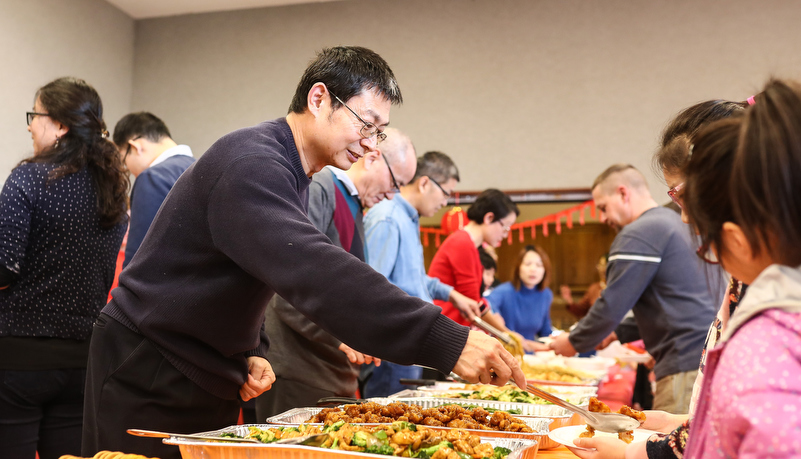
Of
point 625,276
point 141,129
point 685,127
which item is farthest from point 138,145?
point 685,127

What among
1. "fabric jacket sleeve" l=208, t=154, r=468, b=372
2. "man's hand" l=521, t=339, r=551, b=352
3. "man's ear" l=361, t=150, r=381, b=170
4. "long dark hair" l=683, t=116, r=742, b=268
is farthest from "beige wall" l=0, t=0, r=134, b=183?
"long dark hair" l=683, t=116, r=742, b=268

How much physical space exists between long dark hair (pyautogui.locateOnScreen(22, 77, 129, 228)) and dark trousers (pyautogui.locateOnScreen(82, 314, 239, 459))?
30.4 inches

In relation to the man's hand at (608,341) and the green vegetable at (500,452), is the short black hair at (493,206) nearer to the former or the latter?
the man's hand at (608,341)

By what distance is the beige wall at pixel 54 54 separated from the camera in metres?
4.52

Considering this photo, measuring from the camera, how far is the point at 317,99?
141 centimetres

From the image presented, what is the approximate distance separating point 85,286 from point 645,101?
4.38 meters

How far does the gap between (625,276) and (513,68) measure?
3011 mm

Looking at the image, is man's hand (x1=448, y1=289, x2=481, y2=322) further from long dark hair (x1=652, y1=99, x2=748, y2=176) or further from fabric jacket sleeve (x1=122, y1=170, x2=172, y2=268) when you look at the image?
long dark hair (x1=652, y1=99, x2=748, y2=176)

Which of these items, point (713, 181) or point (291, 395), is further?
point (291, 395)

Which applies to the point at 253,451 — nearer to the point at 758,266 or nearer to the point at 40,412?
the point at 758,266

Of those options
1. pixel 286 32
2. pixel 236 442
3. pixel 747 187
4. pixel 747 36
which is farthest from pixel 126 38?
pixel 747 187

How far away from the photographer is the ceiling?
18.4 feet

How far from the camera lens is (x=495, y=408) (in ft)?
5.65

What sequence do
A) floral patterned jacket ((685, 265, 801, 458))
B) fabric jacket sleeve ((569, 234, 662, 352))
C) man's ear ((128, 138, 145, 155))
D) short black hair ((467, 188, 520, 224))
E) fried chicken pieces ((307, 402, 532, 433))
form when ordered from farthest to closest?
1. short black hair ((467, 188, 520, 224))
2. man's ear ((128, 138, 145, 155))
3. fabric jacket sleeve ((569, 234, 662, 352))
4. fried chicken pieces ((307, 402, 532, 433))
5. floral patterned jacket ((685, 265, 801, 458))
